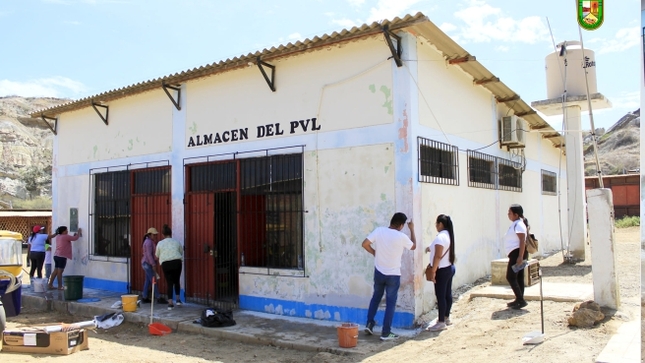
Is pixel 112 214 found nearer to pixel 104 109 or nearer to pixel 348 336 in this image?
pixel 104 109

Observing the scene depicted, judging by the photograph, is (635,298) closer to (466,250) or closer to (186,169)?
(466,250)

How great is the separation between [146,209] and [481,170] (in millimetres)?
6975

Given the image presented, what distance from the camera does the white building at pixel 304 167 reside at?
755 centimetres

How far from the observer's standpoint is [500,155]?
11.5 meters

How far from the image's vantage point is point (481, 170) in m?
10.2

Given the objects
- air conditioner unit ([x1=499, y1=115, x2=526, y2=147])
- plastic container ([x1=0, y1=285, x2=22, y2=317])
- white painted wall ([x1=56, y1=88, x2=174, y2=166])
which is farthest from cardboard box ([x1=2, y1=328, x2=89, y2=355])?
air conditioner unit ([x1=499, y1=115, x2=526, y2=147])

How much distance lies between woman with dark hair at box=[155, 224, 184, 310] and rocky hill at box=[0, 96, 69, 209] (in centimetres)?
3098

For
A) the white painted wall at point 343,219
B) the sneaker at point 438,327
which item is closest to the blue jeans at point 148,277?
the white painted wall at point 343,219

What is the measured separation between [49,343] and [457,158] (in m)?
6.91

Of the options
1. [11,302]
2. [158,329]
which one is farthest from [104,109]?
[158,329]

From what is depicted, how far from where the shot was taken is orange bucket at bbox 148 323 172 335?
324 inches

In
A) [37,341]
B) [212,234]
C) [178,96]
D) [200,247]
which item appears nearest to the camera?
[37,341]

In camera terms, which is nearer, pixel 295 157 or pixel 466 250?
pixel 295 157

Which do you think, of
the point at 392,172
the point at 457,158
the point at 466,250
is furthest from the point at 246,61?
the point at 466,250
